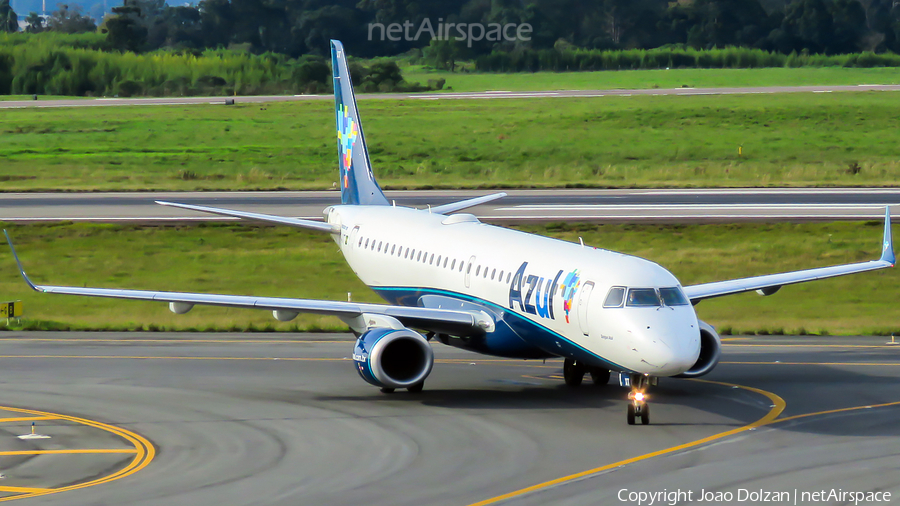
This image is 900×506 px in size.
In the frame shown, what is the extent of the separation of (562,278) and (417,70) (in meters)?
158

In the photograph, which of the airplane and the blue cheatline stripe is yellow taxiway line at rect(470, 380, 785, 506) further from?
the blue cheatline stripe

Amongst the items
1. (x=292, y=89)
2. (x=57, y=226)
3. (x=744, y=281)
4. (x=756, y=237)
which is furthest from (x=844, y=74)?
(x=744, y=281)

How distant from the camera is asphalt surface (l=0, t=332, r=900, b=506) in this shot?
75.3 feet

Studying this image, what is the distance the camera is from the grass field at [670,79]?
158m

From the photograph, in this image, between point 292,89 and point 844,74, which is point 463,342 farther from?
point 844,74

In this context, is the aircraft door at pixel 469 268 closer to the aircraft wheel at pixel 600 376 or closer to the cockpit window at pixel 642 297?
the aircraft wheel at pixel 600 376

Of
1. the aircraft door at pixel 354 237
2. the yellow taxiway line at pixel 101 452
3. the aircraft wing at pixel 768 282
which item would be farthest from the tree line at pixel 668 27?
the yellow taxiway line at pixel 101 452

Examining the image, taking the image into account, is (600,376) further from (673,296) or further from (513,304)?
(673,296)

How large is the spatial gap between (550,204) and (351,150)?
29332 millimetres

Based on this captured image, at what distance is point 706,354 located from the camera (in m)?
31.3

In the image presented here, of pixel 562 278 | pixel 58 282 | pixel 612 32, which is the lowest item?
pixel 58 282

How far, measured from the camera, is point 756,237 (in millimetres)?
62562

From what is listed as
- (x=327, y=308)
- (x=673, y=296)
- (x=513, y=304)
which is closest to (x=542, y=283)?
(x=513, y=304)

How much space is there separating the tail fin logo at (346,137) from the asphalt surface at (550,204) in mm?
19189
